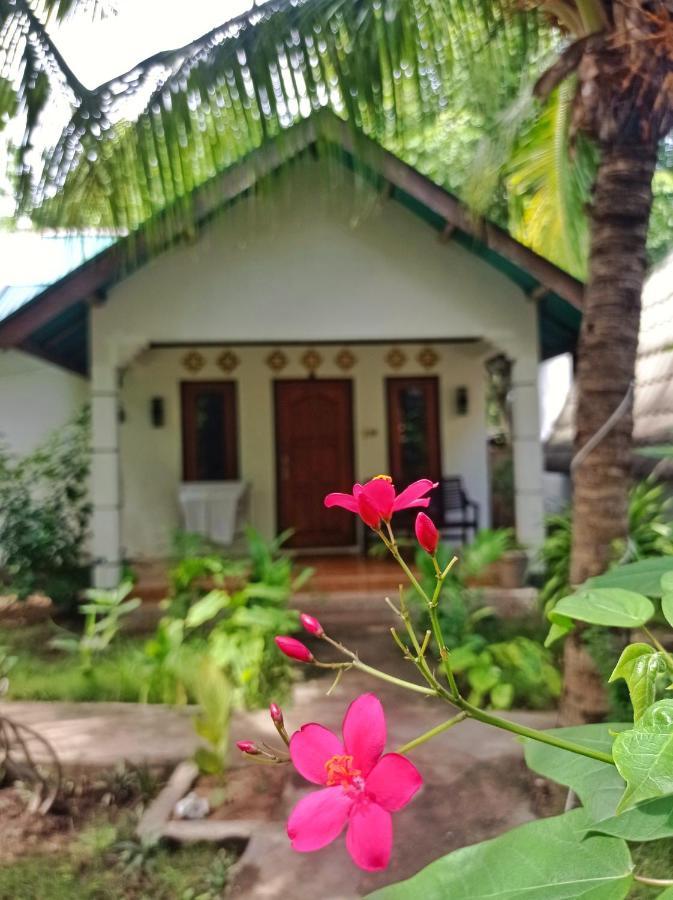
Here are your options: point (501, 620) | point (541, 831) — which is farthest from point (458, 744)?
point (541, 831)

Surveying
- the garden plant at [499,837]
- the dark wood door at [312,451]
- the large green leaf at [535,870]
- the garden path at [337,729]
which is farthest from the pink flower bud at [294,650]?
the dark wood door at [312,451]

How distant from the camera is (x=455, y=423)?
31.4 feet

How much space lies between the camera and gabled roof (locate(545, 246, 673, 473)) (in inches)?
283

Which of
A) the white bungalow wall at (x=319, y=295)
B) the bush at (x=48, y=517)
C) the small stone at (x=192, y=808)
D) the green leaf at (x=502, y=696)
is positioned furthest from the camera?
the bush at (x=48, y=517)

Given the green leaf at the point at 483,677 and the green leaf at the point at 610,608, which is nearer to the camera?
the green leaf at the point at 610,608

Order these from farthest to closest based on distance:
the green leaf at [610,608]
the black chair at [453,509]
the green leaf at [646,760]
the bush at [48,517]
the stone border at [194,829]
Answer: the black chair at [453,509]
the bush at [48,517]
the stone border at [194,829]
the green leaf at [610,608]
the green leaf at [646,760]

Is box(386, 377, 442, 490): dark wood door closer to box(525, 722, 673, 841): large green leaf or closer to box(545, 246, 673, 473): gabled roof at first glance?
box(545, 246, 673, 473): gabled roof

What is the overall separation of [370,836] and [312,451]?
892 cm

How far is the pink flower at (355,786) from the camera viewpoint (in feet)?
2.41

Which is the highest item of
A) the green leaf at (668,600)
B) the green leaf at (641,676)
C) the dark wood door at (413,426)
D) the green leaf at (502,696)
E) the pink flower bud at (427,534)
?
the dark wood door at (413,426)

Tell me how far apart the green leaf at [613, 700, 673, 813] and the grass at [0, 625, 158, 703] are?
5.01 m

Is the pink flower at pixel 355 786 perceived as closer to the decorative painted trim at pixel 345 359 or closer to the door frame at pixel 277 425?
the door frame at pixel 277 425

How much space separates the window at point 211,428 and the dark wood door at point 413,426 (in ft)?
6.84

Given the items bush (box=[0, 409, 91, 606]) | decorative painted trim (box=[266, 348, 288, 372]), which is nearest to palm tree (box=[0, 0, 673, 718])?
bush (box=[0, 409, 91, 606])
